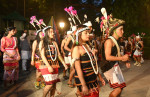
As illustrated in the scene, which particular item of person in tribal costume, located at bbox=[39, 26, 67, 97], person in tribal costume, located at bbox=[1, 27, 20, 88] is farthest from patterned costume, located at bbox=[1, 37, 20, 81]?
person in tribal costume, located at bbox=[39, 26, 67, 97]

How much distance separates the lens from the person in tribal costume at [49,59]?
3846 millimetres

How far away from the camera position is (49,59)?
13.4 feet

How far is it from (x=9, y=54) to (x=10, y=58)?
0.58ft

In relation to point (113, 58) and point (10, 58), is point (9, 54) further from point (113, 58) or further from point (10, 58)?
point (113, 58)

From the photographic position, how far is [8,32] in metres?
5.60

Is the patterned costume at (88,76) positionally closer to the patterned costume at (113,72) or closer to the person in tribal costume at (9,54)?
the patterned costume at (113,72)

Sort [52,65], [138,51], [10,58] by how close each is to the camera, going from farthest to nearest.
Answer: [138,51] → [10,58] → [52,65]

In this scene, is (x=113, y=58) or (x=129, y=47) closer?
(x=113, y=58)

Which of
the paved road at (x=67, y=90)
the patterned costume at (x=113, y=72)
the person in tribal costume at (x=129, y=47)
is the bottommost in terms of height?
the paved road at (x=67, y=90)

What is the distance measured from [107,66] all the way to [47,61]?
4.54 feet

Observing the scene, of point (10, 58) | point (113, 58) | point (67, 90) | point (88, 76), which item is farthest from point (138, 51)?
point (88, 76)

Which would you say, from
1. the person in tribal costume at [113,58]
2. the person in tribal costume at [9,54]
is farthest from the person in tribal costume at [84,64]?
the person in tribal costume at [9,54]

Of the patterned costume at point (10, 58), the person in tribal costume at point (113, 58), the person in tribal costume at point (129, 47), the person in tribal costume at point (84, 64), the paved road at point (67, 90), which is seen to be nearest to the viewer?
the person in tribal costume at point (84, 64)

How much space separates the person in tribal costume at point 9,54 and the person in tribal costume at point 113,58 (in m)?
3.49
